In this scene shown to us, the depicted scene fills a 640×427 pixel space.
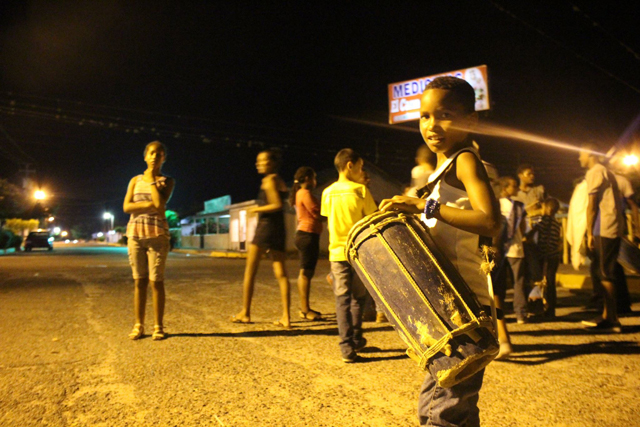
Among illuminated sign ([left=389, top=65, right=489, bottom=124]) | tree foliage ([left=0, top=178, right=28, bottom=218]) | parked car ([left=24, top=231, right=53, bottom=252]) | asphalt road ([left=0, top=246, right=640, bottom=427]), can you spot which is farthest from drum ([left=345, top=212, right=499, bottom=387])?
parked car ([left=24, top=231, right=53, bottom=252])

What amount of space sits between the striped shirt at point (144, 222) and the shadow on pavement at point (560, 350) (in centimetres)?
324

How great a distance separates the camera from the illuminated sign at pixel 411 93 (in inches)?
1258

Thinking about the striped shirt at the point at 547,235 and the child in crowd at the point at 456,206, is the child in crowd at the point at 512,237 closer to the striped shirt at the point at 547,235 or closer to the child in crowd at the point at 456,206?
the striped shirt at the point at 547,235

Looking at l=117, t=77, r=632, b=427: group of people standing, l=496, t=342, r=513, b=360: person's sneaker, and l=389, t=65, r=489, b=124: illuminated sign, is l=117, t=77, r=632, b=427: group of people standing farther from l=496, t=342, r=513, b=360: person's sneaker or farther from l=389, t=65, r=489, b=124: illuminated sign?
l=389, t=65, r=489, b=124: illuminated sign

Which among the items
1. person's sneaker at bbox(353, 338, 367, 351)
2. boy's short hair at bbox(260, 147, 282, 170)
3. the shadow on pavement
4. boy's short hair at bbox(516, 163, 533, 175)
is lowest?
the shadow on pavement

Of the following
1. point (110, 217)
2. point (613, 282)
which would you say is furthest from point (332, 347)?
point (110, 217)

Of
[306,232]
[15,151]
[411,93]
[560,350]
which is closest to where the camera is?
→ [560,350]

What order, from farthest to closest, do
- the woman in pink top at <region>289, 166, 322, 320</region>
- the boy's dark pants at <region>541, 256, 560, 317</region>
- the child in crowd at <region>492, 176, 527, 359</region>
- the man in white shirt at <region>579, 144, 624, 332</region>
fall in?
the boy's dark pants at <region>541, 256, 560, 317</region> < the woman in pink top at <region>289, 166, 322, 320</region> < the child in crowd at <region>492, 176, 527, 359</region> < the man in white shirt at <region>579, 144, 624, 332</region>

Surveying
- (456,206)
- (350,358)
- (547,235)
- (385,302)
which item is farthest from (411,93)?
(385,302)

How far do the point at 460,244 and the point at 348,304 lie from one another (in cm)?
231

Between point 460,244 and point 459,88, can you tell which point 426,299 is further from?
point 459,88

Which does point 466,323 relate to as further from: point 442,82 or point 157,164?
point 157,164

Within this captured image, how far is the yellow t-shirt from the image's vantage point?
4043 millimetres

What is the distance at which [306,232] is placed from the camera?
5.77 metres
